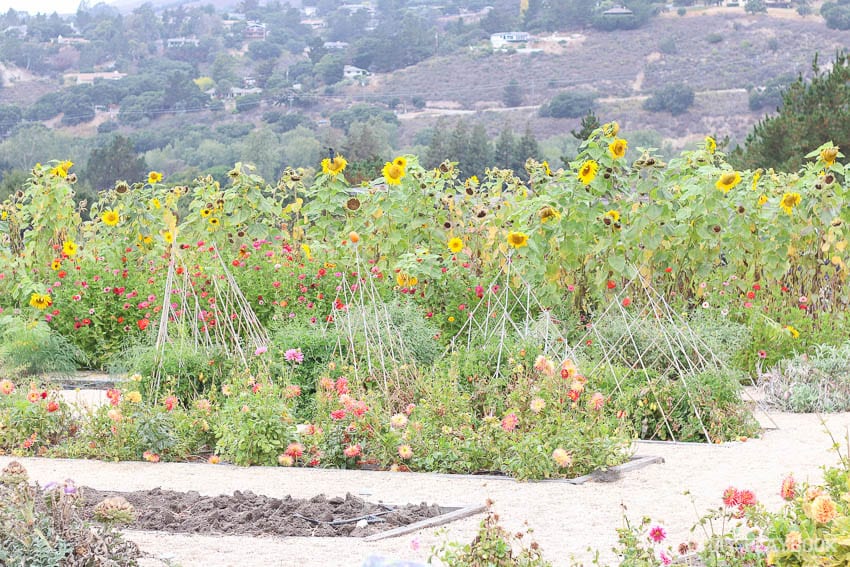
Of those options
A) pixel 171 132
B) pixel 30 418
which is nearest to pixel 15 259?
pixel 30 418

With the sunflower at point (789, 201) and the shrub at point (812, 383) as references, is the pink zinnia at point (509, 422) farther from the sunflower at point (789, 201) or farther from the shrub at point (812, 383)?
the sunflower at point (789, 201)

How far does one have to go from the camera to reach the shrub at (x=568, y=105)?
58312mm

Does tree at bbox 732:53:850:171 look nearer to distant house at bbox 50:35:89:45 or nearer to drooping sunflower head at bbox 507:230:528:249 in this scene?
drooping sunflower head at bbox 507:230:528:249

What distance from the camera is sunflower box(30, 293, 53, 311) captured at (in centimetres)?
798

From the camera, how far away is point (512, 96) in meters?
63.7

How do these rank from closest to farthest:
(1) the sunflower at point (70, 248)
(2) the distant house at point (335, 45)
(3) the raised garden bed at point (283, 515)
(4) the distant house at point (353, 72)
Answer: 1. (3) the raised garden bed at point (283, 515)
2. (1) the sunflower at point (70, 248)
3. (4) the distant house at point (353, 72)
4. (2) the distant house at point (335, 45)

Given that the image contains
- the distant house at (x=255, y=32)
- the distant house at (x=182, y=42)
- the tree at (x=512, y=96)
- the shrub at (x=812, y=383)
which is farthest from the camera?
the distant house at (x=255, y=32)

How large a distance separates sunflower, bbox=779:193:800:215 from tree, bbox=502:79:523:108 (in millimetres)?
56426

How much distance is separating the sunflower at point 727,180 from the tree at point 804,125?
764cm

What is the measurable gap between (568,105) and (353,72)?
21243 millimetres

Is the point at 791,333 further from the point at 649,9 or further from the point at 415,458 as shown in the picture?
the point at 649,9

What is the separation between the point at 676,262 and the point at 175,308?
3.41 meters

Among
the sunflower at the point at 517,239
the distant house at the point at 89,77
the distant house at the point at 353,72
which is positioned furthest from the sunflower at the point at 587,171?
the distant house at the point at 89,77

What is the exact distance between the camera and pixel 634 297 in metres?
7.48
